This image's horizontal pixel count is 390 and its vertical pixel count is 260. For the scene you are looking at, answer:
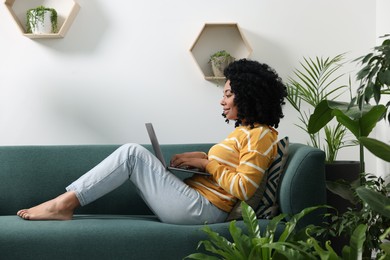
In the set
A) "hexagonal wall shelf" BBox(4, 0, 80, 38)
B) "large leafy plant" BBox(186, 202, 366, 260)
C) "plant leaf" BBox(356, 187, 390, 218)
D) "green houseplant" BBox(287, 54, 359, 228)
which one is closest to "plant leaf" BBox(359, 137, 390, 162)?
"plant leaf" BBox(356, 187, 390, 218)

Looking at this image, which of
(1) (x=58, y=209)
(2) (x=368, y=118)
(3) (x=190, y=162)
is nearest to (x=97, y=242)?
(1) (x=58, y=209)

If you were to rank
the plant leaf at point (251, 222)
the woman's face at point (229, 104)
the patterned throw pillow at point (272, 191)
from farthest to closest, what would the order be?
the woman's face at point (229, 104)
the patterned throw pillow at point (272, 191)
the plant leaf at point (251, 222)

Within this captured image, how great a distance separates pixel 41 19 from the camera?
12.3 ft

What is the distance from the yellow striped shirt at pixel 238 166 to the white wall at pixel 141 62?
101 cm

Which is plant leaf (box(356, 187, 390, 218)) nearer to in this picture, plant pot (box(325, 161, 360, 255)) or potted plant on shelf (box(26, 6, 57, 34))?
plant pot (box(325, 161, 360, 255))

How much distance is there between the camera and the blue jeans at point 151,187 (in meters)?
2.79

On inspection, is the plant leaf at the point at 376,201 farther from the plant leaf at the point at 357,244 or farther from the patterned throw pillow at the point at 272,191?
the patterned throw pillow at the point at 272,191

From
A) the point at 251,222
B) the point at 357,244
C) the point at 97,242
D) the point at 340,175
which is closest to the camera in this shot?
the point at 357,244

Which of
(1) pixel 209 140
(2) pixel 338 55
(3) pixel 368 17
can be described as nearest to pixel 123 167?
(1) pixel 209 140

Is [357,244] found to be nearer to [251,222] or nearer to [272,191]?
[251,222]

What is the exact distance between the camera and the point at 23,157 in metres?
3.27

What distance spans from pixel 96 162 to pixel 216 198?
776mm

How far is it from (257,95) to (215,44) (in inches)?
43.1

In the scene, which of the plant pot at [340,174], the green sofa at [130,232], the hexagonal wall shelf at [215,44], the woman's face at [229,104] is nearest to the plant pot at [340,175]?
the plant pot at [340,174]
